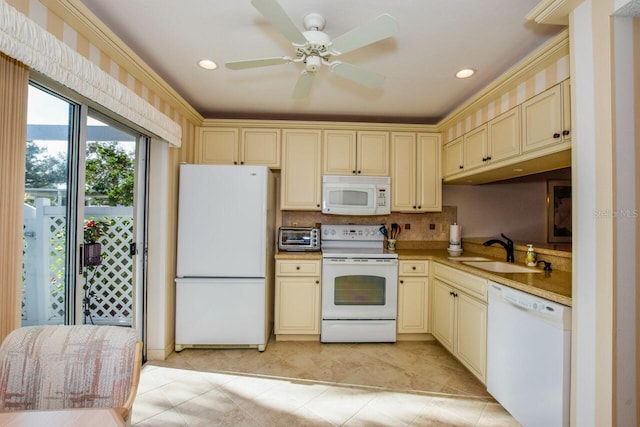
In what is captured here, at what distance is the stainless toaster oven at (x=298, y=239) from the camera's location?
9.94ft

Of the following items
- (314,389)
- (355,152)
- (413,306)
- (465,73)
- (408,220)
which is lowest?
(314,389)

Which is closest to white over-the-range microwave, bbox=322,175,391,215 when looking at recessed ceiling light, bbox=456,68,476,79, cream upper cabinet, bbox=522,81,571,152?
recessed ceiling light, bbox=456,68,476,79

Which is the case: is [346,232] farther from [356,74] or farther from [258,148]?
[356,74]

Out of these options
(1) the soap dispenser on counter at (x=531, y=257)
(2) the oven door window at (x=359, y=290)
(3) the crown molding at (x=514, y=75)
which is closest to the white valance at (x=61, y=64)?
(2) the oven door window at (x=359, y=290)

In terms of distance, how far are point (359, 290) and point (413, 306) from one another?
576 mm

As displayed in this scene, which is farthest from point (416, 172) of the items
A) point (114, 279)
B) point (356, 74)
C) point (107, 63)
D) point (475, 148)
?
point (114, 279)

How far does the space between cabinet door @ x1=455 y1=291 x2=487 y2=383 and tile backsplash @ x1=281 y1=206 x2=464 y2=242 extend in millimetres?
1129

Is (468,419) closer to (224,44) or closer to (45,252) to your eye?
(45,252)

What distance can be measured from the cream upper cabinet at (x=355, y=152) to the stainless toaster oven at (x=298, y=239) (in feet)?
2.23

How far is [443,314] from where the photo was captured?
2566 mm

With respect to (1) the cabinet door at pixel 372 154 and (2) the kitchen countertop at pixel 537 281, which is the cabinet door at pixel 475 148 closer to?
(1) the cabinet door at pixel 372 154

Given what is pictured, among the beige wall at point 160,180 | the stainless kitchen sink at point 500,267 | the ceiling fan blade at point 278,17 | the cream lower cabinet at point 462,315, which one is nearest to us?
the ceiling fan blade at point 278,17

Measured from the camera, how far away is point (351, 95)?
8.64ft

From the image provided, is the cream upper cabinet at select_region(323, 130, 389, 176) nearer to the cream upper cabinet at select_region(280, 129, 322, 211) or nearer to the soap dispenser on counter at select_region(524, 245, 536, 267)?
the cream upper cabinet at select_region(280, 129, 322, 211)
